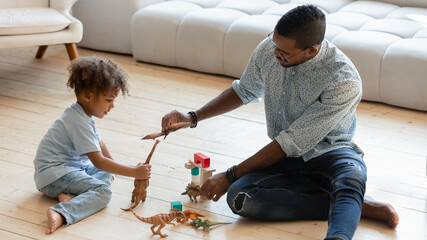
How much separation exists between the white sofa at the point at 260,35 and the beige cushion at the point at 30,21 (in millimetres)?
575

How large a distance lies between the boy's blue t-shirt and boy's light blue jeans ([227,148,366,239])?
0.51m

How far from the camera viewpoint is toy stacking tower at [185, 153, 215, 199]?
222cm

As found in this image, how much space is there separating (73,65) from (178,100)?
1.23 m

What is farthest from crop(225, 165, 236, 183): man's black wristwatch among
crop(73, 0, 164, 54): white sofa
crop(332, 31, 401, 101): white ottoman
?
crop(73, 0, 164, 54): white sofa

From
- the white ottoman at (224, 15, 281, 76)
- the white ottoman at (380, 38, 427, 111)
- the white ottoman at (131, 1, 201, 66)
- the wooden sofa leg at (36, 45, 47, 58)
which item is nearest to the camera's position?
the white ottoman at (380, 38, 427, 111)

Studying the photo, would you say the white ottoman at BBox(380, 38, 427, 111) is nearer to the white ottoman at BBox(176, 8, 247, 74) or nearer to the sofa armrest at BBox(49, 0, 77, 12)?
the white ottoman at BBox(176, 8, 247, 74)

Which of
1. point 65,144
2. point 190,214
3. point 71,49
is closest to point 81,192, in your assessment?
point 65,144

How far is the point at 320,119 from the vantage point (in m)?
2.05

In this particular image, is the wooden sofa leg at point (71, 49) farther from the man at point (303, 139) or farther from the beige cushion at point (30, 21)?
the man at point (303, 139)

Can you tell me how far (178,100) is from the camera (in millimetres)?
3291

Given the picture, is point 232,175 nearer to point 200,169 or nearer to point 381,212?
point 200,169

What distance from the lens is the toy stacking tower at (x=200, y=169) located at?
222cm

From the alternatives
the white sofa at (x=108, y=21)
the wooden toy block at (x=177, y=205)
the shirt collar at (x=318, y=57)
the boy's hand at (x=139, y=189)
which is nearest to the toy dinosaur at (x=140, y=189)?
the boy's hand at (x=139, y=189)

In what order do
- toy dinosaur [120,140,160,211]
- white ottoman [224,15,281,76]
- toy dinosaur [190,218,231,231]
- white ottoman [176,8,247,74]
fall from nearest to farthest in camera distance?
toy dinosaur [190,218,231,231] → toy dinosaur [120,140,160,211] → white ottoman [224,15,281,76] → white ottoman [176,8,247,74]
